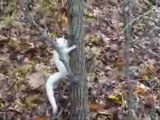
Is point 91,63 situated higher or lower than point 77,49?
lower

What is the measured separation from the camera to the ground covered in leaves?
6219 millimetres

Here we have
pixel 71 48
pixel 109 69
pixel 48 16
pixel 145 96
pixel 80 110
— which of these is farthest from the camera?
pixel 48 16

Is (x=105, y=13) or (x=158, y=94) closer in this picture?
(x=158, y=94)

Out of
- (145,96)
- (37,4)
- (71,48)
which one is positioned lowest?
(145,96)

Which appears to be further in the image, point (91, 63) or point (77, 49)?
point (91, 63)

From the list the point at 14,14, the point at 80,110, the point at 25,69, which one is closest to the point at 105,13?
the point at 14,14

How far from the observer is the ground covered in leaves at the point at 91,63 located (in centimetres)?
622

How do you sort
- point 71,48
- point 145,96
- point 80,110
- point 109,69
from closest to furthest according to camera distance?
point 71,48 < point 80,110 < point 145,96 < point 109,69

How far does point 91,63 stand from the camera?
6953 mm

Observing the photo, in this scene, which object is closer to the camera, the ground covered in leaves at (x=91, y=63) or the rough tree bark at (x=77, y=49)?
the rough tree bark at (x=77, y=49)

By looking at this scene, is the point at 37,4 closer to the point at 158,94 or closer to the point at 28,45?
the point at 28,45

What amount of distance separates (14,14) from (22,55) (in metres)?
1.13

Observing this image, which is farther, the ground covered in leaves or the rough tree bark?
the ground covered in leaves

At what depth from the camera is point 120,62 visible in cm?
705
